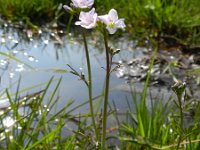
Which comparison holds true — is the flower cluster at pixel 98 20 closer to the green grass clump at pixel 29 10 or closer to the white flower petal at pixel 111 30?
the white flower petal at pixel 111 30

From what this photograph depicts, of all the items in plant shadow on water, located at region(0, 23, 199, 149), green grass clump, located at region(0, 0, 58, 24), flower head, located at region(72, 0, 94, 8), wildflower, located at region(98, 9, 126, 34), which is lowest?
wildflower, located at region(98, 9, 126, 34)

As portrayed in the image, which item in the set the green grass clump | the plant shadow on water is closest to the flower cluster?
the plant shadow on water

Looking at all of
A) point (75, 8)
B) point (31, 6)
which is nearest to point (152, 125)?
point (75, 8)

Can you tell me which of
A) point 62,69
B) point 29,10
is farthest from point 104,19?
point 29,10

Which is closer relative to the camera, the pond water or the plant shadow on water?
the plant shadow on water

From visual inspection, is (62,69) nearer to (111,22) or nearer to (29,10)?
(111,22)

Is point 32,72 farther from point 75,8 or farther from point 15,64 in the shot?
point 75,8

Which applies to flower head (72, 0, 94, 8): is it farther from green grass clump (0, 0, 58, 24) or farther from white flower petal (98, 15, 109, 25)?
green grass clump (0, 0, 58, 24)

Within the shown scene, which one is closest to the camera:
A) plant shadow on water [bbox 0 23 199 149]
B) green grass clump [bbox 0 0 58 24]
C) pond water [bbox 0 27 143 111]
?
plant shadow on water [bbox 0 23 199 149]

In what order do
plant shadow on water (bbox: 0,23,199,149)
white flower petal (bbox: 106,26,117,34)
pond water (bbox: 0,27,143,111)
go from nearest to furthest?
white flower petal (bbox: 106,26,117,34)
plant shadow on water (bbox: 0,23,199,149)
pond water (bbox: 0,27,143,111)
